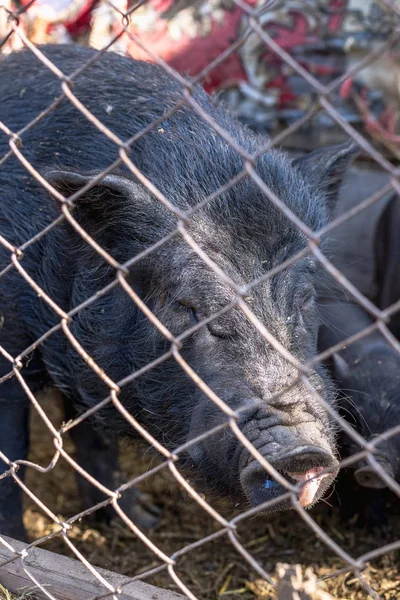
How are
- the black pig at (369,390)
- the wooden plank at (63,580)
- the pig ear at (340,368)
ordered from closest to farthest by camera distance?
the wooden plank at (63,580), the black pig at (369,390), the pig ear at (340,368)

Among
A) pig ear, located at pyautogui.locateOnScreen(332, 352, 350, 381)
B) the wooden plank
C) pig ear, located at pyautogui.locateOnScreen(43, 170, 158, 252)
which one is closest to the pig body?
pig ear, located at pyautogui.locateOnScreen(332, 352, 350, 381)

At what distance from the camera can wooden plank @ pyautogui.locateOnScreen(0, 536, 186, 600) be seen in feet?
6.85

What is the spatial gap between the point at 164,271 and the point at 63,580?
998 millimetres

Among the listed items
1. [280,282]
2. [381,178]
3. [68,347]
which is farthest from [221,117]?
[381,178]

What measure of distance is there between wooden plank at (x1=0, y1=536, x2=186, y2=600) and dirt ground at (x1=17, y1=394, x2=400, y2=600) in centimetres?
74

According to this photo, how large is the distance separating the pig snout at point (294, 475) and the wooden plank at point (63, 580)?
1.15ft

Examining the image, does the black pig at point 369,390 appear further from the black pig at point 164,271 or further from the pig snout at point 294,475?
the pig snout at point 294,475

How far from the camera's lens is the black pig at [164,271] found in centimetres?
220

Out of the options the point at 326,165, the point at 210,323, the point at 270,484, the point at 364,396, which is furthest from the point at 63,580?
the point at 326,165

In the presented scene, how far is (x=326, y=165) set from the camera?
3.00 m

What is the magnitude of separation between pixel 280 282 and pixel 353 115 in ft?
13.8

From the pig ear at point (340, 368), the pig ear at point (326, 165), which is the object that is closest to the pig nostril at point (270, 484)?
the pig ear at point (340, 368)

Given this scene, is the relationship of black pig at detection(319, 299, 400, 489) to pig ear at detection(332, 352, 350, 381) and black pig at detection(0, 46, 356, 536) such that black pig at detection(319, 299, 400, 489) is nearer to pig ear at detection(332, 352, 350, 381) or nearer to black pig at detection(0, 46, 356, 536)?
pig ear at detection(332, 352, 350, 381)

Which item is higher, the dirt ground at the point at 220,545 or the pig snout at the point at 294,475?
the pig snout at the point at 294,475
